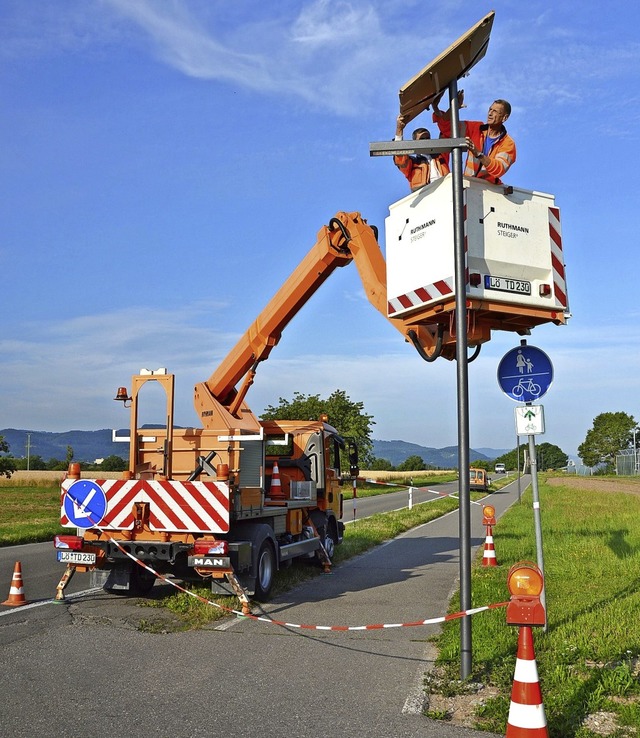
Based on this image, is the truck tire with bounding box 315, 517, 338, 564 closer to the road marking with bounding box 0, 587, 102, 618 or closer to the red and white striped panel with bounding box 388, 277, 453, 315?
the road marking with bounding box 0, 587, 102, 618

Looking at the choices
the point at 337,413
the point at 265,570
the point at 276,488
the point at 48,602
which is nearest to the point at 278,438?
the point at 276,488

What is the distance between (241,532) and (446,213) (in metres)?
5.25

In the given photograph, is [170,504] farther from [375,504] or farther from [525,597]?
[375,504]

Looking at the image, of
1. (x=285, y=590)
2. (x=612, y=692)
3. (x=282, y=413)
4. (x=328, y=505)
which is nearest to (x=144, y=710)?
(x=612, y=692)

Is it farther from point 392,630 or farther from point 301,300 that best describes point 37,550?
point 392,630

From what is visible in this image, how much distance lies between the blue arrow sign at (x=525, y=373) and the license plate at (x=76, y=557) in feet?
17.4

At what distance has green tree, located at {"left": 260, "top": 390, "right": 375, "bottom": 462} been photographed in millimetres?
50109

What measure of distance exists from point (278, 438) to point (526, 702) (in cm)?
937

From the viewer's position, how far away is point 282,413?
1967 inches

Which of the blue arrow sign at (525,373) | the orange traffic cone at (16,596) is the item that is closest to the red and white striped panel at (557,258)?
the blue arrow sign at (525,373)

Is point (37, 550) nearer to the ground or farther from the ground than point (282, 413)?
nearer to the ground

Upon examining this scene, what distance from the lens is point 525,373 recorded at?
8.12m

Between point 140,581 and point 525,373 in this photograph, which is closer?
point 525,373

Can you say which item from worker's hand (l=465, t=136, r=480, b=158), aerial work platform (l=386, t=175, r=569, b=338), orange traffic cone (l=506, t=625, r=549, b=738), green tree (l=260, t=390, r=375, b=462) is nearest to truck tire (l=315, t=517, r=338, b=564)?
aerial work platform (l=386, t=175, r=569, b=338)
